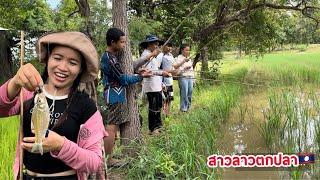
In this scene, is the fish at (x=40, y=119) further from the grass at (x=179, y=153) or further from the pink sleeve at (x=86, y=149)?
the grass at (x=179, y=153)

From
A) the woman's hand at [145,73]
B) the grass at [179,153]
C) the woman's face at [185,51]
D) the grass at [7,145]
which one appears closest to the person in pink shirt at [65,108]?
the grass at [7,145]

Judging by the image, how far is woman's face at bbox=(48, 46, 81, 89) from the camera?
5.05 ft

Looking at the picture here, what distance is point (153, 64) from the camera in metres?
5.11

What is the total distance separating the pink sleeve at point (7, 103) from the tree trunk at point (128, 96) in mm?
2371

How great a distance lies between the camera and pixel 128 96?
403 centimetres

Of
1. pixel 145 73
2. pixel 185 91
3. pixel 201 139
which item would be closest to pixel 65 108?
pixel 145 73

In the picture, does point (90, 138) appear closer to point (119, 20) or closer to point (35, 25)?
point (119, 20)

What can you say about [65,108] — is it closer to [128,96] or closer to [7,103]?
[7,103]

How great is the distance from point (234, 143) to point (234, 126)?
2.59ft

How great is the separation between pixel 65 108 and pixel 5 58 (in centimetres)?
760

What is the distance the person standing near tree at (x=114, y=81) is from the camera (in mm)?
3713

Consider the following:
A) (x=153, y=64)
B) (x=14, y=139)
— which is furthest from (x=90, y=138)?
(x=153, y=64)

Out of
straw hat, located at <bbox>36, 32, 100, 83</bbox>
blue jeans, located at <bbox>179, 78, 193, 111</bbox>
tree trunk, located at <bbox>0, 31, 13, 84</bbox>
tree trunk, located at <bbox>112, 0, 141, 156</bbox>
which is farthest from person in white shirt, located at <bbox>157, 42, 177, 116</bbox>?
straw hat, located at <bbox>36, 32, 100, 83</bbox>

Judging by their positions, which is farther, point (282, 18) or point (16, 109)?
point (282, 18)
